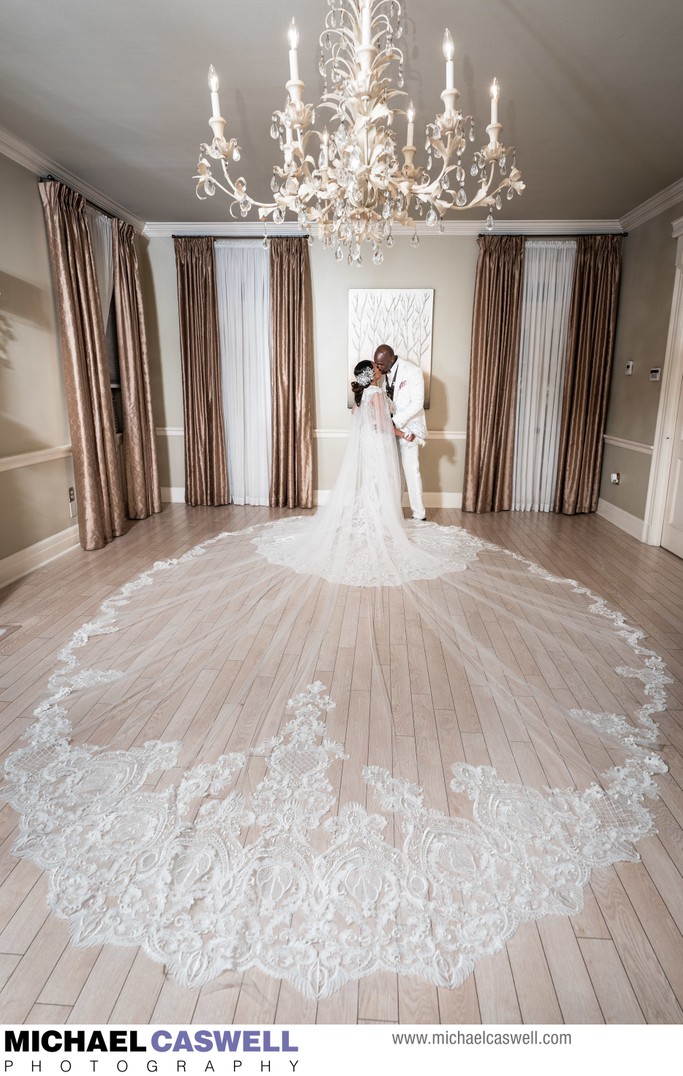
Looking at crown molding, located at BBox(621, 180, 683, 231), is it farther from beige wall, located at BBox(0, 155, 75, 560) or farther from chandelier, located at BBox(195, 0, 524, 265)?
beige wall, located at BBox(0, 155, 75, 560)

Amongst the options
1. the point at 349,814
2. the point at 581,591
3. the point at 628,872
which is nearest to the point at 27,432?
the point at 349,814

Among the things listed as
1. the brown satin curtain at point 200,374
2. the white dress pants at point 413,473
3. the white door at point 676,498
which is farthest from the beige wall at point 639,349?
the brown satin curtain at point 200,374

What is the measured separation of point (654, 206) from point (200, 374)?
15.1 ft

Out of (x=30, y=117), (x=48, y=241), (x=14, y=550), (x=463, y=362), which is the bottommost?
(x=14, y=550)

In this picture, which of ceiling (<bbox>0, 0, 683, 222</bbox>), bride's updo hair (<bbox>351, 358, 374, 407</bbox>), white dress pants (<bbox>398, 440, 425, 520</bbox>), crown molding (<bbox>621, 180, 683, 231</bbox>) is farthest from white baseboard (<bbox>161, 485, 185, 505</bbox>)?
crown molding (<bbox>621, 180, 683, 231</bbox>)

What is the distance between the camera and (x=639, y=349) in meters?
5.59

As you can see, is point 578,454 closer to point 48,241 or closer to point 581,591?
point 581,591

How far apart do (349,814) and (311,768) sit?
0.94 feet

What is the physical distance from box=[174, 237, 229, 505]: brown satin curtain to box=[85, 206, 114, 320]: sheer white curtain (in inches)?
37.4

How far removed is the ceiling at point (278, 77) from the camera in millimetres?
2666

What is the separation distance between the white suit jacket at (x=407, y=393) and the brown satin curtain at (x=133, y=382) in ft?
8.44

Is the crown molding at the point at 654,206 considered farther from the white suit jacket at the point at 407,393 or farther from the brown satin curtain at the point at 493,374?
the white suit jacket at the point at 407,393

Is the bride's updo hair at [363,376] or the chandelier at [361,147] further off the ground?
the chandelier at [361,147]

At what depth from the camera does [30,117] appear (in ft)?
12.2
